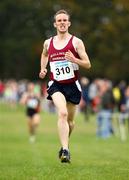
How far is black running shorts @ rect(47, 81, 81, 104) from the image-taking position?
1242 centimetres

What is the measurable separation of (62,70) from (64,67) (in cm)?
6

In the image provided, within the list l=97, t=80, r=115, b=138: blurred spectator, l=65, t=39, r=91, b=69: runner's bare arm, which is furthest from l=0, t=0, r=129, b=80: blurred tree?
l=65, t=39, r=91, b=69: runner's bare arm

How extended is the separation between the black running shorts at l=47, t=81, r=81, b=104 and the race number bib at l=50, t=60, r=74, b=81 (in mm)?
120

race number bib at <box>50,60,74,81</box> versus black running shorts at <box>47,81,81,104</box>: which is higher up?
race number bib at <box>50,60,74,81</box>

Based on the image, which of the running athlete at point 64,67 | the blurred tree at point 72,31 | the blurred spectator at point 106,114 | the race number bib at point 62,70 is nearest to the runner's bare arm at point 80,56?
the running athlete at point 64,67

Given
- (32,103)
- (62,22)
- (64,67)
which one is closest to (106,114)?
(32,103)

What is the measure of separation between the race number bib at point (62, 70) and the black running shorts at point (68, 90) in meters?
0.12

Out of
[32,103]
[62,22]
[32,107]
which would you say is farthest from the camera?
[32,103]

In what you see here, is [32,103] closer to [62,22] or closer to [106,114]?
[106,114]

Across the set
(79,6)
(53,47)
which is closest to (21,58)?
(79,6)

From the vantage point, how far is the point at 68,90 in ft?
40.9

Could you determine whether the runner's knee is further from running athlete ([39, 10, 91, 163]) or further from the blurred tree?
the blurred tree

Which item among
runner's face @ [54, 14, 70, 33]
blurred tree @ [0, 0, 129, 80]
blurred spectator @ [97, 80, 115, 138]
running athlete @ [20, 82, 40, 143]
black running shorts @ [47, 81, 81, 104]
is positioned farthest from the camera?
blurred tree @ [0, 0, 129, 80]

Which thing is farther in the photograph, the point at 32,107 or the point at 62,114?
the point at 32,107
